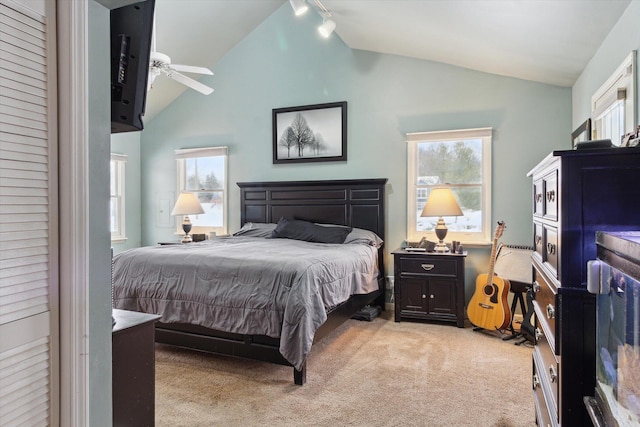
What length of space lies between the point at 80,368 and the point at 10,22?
2.75 feet

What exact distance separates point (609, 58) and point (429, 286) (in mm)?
2444

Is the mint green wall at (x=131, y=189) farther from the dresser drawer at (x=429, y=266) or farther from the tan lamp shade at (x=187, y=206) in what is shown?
the dresser drawer at (x=429, y=266)

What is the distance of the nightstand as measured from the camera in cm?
405

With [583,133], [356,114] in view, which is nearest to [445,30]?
[583,133]

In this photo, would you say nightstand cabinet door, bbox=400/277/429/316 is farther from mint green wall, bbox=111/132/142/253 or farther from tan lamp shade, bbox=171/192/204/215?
mint green wall, bbox=111/132/142/253

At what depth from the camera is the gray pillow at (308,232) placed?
178 inches

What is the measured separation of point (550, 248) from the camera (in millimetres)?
1537

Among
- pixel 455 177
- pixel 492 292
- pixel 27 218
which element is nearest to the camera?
pixel 27 218

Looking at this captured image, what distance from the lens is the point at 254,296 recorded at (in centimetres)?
275

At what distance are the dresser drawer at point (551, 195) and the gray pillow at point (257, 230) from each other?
366 cm

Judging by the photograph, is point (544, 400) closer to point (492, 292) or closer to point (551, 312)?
point (551, 312)

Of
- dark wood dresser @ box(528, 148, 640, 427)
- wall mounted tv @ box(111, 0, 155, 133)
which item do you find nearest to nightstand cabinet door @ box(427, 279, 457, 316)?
dark wood dresser @ box(528, 148, 640, 427)

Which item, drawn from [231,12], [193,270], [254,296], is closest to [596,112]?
[254,296]

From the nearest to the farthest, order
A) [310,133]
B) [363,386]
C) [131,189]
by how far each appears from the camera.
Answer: [363,386] → [310,133] → [131,189]
